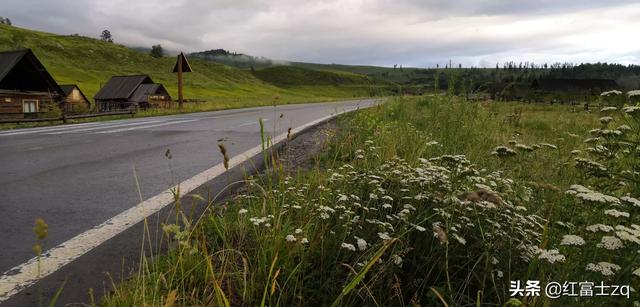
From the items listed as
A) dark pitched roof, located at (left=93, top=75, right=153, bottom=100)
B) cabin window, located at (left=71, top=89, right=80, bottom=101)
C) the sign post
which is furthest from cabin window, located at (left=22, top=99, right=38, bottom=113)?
dark pitched roof, located at (left=93, top=75, right=153, bottom=100)

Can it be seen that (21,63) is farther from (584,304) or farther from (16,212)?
(584,304)

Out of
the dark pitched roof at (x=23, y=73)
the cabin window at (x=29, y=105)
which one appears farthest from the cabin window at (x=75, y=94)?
the cabin window at (x=29, y=105)

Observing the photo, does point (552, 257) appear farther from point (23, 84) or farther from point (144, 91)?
Result: point (144, 91)

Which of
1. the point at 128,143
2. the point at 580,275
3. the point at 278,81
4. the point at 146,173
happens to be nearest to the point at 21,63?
the point at 128,143

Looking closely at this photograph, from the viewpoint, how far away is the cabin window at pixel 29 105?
32594 mm

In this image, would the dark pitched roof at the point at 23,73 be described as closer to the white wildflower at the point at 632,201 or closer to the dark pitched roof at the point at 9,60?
the dark pitched roof at the point at 9,60

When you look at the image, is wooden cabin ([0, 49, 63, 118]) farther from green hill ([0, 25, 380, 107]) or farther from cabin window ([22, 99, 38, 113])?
green hill ([0, 25, 380, 107])

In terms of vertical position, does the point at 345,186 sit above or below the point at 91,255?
above

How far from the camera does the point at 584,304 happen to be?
75.1 inches

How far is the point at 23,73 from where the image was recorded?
1265 inches

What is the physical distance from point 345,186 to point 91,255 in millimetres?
1895

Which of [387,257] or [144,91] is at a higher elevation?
[144,91]

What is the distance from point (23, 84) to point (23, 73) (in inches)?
36.2

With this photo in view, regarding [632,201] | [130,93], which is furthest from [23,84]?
[632,201]
